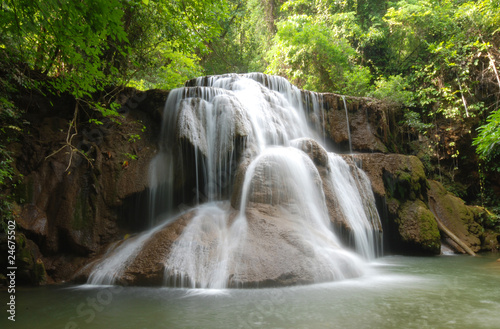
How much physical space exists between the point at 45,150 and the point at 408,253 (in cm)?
919

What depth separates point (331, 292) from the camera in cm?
399

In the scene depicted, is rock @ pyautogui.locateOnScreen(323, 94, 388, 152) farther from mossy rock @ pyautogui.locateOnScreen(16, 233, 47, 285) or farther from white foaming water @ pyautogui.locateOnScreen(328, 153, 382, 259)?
mossy rock @ pyautogui.locateOnScreen(16, 233, 47, 285)

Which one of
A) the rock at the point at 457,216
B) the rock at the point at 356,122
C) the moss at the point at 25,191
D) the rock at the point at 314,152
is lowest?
the rock at the point at 457,216

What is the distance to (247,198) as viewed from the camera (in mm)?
5789

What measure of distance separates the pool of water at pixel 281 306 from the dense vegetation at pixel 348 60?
2.66 m

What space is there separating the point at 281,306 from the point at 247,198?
8.42 ft

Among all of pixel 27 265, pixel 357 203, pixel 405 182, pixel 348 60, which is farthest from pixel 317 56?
pixel 27 265

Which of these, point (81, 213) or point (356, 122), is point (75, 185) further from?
point (356, 122)

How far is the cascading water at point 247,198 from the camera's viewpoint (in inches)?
182

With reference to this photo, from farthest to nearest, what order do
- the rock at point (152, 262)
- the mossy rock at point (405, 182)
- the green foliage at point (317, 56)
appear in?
the green foliage at point (317, 56)
the mossy rock at point (405, 182)
the rock at point (152, 262)

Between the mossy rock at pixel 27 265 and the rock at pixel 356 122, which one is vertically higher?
the rock at pixel 356 122

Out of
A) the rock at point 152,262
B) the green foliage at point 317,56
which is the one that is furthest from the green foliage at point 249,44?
the rock at point 152,262

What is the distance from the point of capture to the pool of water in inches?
118

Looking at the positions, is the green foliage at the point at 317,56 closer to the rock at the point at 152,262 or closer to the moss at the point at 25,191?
the rock at the point at 152,262
